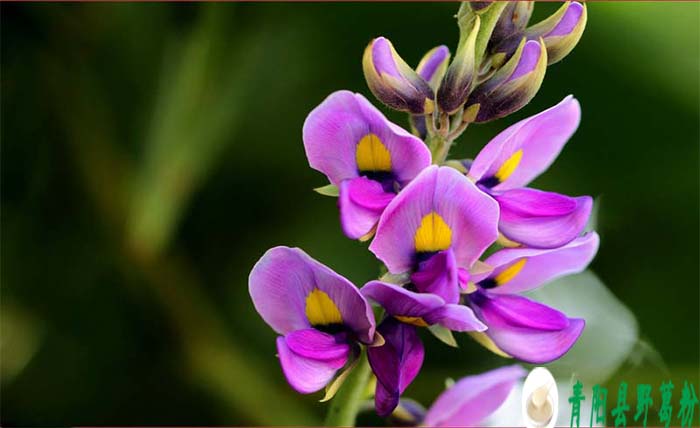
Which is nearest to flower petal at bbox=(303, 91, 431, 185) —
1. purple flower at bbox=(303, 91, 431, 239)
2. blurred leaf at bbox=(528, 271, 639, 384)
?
purple flower at bbox=(303, 91, 431, 239)

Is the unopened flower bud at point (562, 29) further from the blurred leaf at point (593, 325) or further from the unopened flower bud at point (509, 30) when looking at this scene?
the blurred leaf at point (593, 325)

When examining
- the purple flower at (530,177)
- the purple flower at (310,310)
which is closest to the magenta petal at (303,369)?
the purple flower at (310,310)

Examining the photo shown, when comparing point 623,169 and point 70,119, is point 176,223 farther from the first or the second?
point 623,169

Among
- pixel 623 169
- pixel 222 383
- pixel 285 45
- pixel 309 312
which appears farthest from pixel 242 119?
pixel 309 312

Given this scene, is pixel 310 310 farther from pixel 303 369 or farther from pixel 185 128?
pixel 185 128

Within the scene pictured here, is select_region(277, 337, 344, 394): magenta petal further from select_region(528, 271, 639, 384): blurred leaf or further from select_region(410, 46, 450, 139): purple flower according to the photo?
select_region(528, 271, 639, 384): blurred leaf
